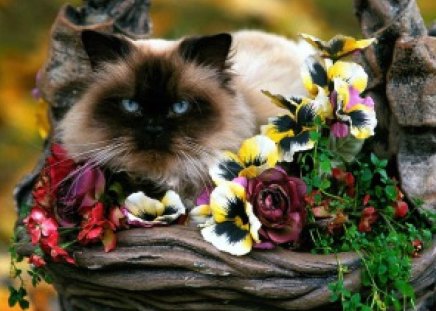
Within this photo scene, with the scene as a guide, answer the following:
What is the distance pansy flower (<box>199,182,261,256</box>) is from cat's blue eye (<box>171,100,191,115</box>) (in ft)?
0.51

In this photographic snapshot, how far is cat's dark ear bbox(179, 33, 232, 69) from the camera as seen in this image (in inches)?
52.0

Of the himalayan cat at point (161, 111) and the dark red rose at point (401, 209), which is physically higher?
the himalayan cat at point (161, 111)

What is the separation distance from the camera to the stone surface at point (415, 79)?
1253mm

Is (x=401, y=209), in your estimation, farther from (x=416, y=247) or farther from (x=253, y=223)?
(x=253, y=223)

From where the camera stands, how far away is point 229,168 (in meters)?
1.26

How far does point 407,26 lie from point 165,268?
0.55m

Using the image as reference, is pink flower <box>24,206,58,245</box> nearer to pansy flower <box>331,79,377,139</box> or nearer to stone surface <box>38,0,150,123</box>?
stone surface <box>38,0,150,123</box>

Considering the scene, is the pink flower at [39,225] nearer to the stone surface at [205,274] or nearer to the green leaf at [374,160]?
the stone surface at [205,274]

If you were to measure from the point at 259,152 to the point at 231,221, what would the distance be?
5.1 inches

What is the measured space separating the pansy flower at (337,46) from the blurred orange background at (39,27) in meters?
1.16

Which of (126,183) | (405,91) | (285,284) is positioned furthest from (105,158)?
(405,91)

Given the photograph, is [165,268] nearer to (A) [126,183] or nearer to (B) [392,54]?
(A) [126,183]

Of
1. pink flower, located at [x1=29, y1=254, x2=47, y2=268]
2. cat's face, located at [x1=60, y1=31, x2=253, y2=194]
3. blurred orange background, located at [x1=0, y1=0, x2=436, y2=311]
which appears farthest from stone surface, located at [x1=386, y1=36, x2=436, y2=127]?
blurred orange background, located at [x1=0, y1=0, x2=436, y2=311]

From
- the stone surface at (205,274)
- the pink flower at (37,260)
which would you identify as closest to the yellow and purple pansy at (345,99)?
the stone surface at (205,274)
